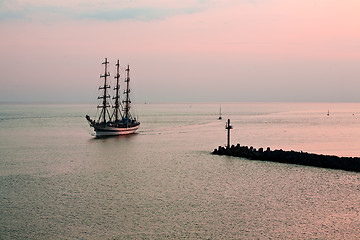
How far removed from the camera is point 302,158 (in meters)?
47.4

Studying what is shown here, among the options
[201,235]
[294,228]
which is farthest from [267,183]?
[201,235]

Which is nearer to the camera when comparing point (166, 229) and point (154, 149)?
point (166, 229)

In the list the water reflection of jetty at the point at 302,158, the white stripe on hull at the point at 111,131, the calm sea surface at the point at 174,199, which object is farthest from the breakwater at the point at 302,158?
the white stripe on hull at the point at 111,131

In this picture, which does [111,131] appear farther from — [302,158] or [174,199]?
[174,199]

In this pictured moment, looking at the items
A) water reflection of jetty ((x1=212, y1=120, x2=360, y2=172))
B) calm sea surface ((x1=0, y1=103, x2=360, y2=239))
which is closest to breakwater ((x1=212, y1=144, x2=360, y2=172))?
water reflection of jetty ((x1=212, y1=120, x2=360, y2=172))

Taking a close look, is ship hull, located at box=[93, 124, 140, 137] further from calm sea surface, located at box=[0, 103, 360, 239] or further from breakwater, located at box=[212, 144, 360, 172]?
breakwater, located at box=[212, 144, 360, 172]

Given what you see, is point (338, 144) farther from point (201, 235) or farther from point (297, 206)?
point (201, 235)

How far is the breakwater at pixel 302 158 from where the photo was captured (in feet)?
142

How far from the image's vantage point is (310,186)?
3488 cm

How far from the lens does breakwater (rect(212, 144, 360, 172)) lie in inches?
1703

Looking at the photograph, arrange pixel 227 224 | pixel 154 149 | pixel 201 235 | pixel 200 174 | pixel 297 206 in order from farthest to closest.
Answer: pixel 154 149 < pixel 200 174 < pixel 297 206 < pixel 227 224 < pixel 201 235

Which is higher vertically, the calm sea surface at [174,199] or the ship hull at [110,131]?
the ship hull at [110,131]

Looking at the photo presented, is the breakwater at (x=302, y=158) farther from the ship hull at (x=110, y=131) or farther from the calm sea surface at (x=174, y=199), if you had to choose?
the ship hull at (x=110, y=131)

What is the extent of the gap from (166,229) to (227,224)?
3.87 m
